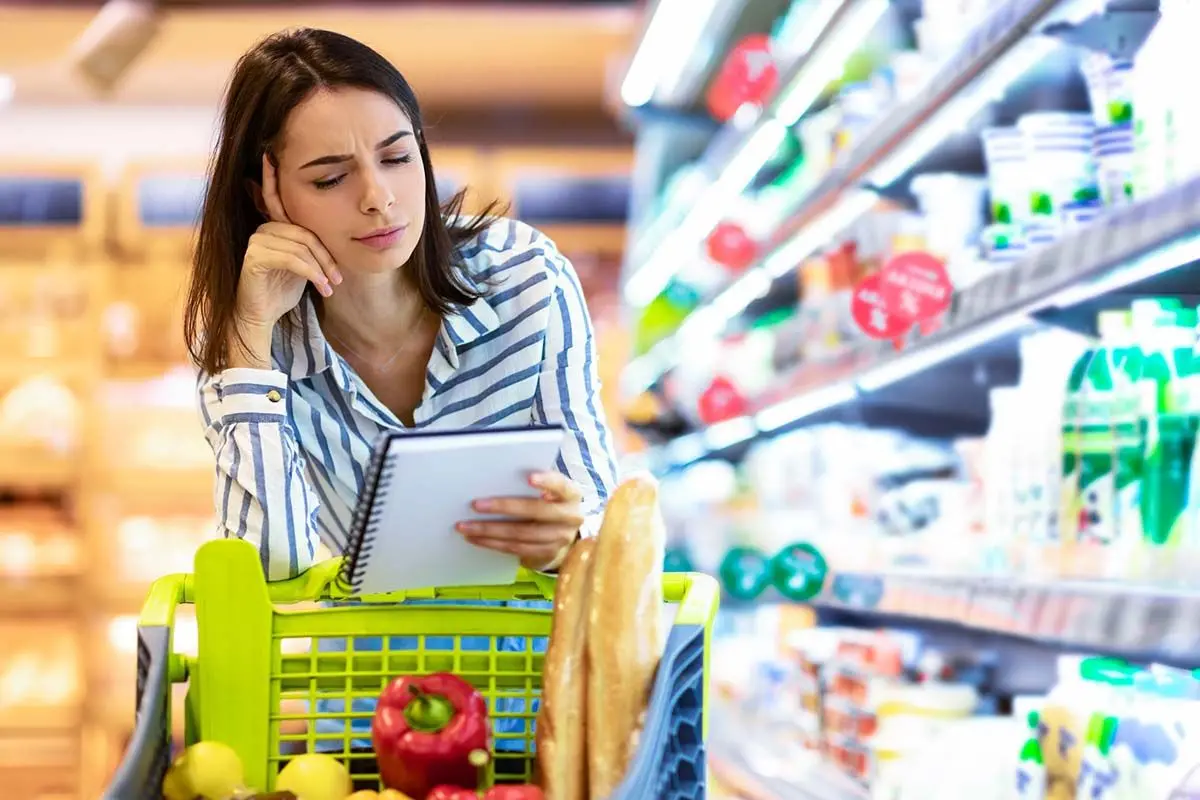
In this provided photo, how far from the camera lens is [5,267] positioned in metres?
7.29

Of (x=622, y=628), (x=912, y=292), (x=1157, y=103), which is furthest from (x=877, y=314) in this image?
(x=622, y=628)

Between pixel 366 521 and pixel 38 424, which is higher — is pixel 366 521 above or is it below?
below

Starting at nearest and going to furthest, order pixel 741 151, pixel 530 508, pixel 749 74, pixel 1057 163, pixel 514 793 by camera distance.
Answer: pixel 514 793
pixel 530 508
pixel 1057 163
pixel 741 151
pixel 749 74

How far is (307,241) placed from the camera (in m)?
1.73

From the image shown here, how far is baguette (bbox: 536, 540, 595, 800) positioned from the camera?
135 cm

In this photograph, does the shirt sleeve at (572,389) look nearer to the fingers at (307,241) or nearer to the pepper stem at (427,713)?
the fingers at (307,241)

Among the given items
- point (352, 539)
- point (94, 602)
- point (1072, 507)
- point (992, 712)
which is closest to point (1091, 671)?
point (1072, 507)

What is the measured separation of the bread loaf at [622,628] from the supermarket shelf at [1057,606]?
53 centimetres

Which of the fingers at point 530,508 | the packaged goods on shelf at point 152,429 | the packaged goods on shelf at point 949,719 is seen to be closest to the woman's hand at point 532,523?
the fingers at point 530,508

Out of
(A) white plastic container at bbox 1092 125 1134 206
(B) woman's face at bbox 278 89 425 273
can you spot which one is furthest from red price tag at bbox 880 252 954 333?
(B) woman's face at bbox 278 89 425 273

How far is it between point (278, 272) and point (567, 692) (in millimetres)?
618

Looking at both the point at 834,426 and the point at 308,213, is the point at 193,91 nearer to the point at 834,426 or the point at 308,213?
the point at 834,426

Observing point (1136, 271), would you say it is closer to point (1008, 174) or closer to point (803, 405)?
point (1008, 174)

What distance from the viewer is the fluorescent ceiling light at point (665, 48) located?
4.11m
